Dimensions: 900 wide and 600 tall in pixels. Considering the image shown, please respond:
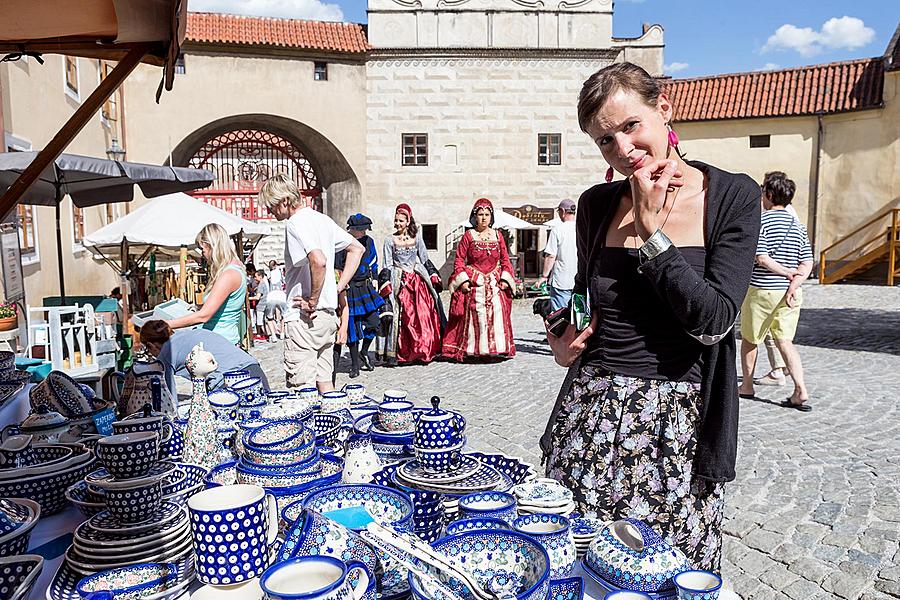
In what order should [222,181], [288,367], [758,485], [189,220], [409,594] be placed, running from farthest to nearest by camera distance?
1. [222,181]
2. [189,220]
3. [288,367]
4. [758,485]
5. [409,594]

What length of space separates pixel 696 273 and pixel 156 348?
10.6ft

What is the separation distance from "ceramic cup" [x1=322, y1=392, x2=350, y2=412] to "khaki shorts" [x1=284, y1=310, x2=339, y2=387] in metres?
2.19

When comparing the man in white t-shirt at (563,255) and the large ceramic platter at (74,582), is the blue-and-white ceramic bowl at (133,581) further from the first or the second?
the man in white t-shirt at (563,255)

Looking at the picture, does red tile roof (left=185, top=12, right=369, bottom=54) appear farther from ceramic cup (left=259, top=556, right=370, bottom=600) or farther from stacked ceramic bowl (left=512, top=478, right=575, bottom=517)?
ceramic cup (left=259, top=556, right=370, bottom=600)

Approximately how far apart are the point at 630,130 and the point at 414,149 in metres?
20.4

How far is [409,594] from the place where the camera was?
1300mm

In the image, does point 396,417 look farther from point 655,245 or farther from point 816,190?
point 816,190

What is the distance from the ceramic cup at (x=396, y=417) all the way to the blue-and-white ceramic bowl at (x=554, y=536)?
0.80 meters

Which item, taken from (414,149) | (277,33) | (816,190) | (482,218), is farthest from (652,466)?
(816,190)

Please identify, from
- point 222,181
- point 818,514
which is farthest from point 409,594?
point 222,181

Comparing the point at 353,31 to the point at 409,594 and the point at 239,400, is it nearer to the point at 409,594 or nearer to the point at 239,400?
the point at 239,400

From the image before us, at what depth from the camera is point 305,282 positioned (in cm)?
490

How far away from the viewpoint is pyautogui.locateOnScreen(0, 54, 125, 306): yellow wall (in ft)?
30.7

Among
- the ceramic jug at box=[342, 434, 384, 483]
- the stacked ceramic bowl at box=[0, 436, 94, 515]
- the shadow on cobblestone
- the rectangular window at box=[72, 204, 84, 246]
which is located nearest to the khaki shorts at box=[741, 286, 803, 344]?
the shadow on cobblestone
